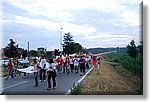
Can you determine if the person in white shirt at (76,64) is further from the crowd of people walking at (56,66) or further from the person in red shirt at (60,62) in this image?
the person in red shirt at (60,62)

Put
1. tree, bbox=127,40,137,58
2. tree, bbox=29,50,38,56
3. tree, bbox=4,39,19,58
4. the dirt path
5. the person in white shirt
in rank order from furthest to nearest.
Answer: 1. the person in white shirt
2. tree, bbox=29,50,38,56
3. tree, bbox=4,39,19,58
4. tree, bbox=127,40,137,58
5. the dirt path

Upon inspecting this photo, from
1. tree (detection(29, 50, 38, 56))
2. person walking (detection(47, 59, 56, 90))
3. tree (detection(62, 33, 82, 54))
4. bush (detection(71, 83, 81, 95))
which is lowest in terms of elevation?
bush (detection(71, 83, 81, 95))

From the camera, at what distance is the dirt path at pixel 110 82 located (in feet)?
19.6

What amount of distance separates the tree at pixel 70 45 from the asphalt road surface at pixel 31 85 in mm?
399

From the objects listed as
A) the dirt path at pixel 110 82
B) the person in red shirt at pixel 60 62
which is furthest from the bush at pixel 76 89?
the person in red shirt at pixel 60 62

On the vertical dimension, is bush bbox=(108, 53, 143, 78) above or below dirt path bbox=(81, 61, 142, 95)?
above

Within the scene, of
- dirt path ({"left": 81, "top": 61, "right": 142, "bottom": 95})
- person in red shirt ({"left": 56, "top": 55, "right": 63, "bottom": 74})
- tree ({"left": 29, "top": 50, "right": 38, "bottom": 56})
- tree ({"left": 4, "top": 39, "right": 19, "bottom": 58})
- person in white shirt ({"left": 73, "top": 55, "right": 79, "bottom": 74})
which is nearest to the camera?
dirt path ({"left": 81, "top": 61, "right": 142, "bottom": 95})

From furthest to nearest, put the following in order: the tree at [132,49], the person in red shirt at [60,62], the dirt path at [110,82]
Answer: the person in red shirt at [60,62] → the tree at [132,49] → the dirt path at [110,82]

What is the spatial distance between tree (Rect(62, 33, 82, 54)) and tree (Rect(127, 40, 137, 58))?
74cm

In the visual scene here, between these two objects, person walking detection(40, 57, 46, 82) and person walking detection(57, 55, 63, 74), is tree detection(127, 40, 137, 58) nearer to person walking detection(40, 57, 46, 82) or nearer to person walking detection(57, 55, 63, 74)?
person walking detection(57, 55, 63, 74)

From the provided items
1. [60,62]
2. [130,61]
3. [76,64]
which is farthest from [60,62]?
[130,61]

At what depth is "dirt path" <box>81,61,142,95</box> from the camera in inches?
235

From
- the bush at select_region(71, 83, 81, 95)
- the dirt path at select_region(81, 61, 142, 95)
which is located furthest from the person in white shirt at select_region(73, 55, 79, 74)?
the bush at select_region(71, 83, 81, 95)

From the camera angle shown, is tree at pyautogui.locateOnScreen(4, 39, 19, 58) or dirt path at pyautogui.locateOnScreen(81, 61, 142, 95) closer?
Answer: dirt path at pyautogui.locateOnScreen(81, 61, 142, 95)
